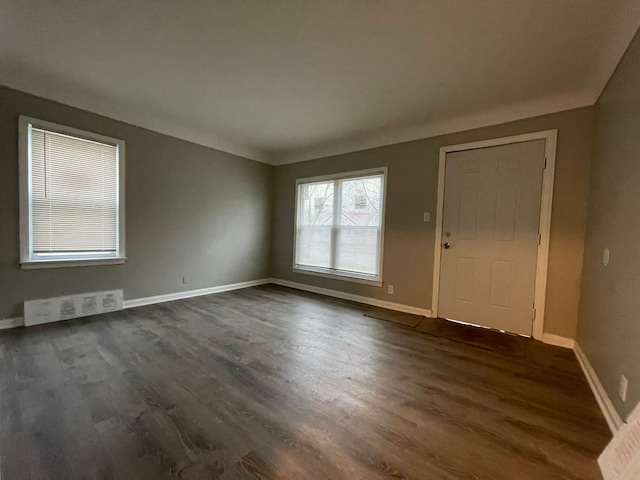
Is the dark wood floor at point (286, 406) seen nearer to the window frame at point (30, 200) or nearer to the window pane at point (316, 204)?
the window frame at point (30, 200)

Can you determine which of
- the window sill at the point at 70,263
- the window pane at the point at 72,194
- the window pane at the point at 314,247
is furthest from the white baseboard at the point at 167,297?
the window pane at the point at 314,247

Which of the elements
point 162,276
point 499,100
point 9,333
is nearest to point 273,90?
point 499,100

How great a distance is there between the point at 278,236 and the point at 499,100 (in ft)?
13.1

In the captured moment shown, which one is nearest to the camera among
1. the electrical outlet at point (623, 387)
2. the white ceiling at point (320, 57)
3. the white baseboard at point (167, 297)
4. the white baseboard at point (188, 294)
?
the electrical outlet at point (623, 387)

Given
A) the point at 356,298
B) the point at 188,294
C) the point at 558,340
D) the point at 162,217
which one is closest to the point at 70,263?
the point at 162,217

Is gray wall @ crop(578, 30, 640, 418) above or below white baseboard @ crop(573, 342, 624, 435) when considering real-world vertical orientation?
above

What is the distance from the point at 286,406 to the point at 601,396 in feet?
6.86

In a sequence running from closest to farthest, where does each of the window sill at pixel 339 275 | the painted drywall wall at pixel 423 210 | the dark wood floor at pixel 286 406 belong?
the dark wood floor at pixel 286 406
the painted drywall wall at pixel 423 210
the window sill at pixel 339 275

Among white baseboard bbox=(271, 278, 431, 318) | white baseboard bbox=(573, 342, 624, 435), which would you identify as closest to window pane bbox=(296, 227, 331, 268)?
white baseboard bbox=(271, 278, 431, 318)

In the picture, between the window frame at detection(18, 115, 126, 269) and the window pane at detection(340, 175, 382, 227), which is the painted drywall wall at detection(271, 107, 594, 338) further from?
the window frame at detection(18, 115, 126, 269)

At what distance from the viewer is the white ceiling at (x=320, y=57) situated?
177cm

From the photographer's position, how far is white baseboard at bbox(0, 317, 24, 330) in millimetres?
2719

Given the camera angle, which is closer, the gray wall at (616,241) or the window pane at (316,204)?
the gray wall at (616,241)

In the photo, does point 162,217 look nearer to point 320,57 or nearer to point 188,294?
point 188,294
